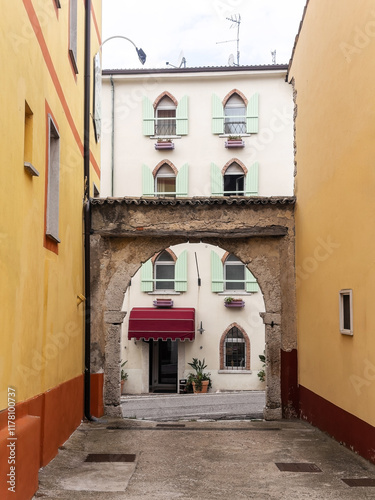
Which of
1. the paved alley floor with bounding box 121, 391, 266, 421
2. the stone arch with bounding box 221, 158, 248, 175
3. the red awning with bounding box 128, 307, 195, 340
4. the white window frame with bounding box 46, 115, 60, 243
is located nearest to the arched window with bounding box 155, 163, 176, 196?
the stone arch with bounding box 221, 158, 248, 175

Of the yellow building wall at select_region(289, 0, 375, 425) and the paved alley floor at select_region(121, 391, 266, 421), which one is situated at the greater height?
the yellow building wall at select_region(289, 0, 375, 425)

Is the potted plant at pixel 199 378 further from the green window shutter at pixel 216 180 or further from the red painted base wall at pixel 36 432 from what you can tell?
the red painted base wall at pixel 36 432

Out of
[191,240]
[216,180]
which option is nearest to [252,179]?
[216,180]

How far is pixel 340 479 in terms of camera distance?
21.8ft

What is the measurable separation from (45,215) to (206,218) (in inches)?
188

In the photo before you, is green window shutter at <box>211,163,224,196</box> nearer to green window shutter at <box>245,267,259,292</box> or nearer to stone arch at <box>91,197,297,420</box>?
green window shutter at <box>245,267,259,292</box>

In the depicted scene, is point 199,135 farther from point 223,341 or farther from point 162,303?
point 223,341

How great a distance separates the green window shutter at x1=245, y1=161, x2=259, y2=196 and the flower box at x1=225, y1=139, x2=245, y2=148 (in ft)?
2.49

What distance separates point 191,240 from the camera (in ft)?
38.9

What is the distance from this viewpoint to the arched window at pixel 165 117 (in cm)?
2044

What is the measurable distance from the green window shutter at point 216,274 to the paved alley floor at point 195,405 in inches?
133

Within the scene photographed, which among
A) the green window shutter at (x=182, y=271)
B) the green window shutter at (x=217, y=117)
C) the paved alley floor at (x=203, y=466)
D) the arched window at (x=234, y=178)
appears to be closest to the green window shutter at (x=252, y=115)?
the green window shutter at (x=217, y=117)

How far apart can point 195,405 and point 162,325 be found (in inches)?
140

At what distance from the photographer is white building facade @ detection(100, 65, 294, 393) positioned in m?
20.0
